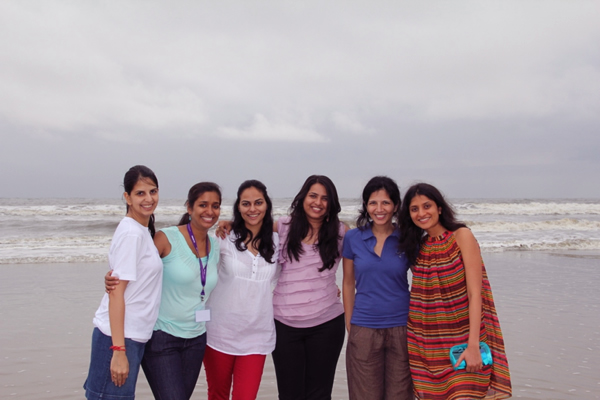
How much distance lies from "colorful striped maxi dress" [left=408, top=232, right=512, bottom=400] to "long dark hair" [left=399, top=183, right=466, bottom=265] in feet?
0.37

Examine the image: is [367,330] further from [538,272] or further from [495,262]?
[495,262]

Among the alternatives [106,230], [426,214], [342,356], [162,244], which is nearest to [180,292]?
[162,244]

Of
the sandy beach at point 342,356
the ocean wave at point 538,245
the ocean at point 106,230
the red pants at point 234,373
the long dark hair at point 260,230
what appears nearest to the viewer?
the red pants at point 234,373

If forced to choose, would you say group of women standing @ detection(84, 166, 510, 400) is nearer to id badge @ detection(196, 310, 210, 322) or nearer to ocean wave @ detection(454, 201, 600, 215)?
id badge @ detection(196, 310, 210, 322)

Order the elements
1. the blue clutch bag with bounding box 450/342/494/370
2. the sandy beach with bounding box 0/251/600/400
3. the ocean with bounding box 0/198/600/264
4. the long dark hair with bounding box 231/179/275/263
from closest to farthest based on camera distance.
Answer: the blue clutch bag with bounding box 450/342/494/370 < the long dark hair with bounding box 231/179/275/263 < the sandy beach with bounding box 0/251/600/400 < the ocean with bounding box 0/198/600/264

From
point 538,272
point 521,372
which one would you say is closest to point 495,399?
point 521,372

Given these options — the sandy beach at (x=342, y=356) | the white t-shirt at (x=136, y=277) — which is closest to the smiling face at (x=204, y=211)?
the white t-shirt at (x=136, y=277)

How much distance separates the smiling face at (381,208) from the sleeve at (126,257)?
1.51 meters

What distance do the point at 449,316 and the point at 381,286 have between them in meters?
0.45

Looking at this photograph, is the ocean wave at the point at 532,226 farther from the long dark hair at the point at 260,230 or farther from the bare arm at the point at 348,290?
the long dark hair at the point at 260,230

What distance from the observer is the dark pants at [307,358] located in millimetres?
3096

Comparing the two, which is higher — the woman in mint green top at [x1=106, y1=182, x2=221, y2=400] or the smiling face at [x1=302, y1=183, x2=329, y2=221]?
the smiling face at [x1=302, y1=183, x2=329, y2=221]

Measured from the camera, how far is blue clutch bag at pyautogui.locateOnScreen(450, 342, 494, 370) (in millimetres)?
2637

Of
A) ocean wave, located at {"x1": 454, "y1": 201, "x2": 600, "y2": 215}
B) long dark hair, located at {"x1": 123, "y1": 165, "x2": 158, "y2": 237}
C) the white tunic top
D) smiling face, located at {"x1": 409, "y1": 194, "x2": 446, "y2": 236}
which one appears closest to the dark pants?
the white tunic top
